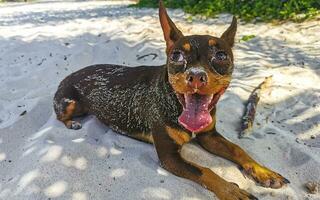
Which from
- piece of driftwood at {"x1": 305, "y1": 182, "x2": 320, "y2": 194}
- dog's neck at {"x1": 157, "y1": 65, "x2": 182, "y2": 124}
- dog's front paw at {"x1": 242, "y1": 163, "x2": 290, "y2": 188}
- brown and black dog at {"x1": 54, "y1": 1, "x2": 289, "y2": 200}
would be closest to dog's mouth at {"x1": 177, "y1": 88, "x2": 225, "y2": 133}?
brown and black dog at {"x1": 54, "y1": 1, "x2": 289, "y2": 200}

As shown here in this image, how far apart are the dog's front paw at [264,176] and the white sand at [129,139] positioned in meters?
0.06

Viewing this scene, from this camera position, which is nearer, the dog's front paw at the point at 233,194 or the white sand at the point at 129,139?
the dog's front paw at the point at 233,194

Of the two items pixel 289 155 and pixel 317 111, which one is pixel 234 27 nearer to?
pixel 289 155

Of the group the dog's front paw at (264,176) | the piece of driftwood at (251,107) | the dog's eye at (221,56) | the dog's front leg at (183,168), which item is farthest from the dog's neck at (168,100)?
the piece of driftwood at (251,107)

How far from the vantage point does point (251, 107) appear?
4.95 meters

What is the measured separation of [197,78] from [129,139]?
145cm

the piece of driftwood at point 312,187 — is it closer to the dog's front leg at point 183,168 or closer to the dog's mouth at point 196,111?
the dog's front leg at point 183,168

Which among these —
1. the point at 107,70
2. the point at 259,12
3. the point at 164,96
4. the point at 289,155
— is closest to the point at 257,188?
the point at 289,155

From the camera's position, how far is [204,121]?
11.6 ft

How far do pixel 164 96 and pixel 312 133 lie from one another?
5.62ft

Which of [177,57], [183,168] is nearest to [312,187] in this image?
[183,168]

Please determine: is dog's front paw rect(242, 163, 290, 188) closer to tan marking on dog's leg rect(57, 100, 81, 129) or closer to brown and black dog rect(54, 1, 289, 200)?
brown and black dog rect(54, 1, 289, 200)

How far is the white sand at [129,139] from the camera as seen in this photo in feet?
12.0

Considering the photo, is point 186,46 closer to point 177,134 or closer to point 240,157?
point 177,134
